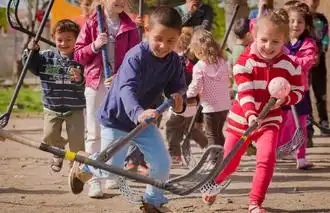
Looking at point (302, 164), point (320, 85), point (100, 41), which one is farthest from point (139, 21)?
point (320, 85)

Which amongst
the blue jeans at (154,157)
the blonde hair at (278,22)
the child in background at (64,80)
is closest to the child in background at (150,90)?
the blue jeans at (154,157)

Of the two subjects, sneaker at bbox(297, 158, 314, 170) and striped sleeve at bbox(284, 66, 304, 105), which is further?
sneaker at bbox(297, 158, 314, 170)

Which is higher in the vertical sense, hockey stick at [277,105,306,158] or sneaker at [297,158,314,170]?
hockey stick at [277,105,306,158]

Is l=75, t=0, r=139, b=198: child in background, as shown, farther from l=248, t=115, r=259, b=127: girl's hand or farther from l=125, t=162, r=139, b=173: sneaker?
l=248, t=115, r=259, b=127: girl's hand

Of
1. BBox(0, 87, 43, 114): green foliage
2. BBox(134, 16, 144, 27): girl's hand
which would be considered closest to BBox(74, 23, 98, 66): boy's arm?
Result: BBox(134, 16, 144, 27): girl's hand

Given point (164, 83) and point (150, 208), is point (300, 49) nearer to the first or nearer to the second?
point (164, 83)

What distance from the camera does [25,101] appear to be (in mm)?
16266

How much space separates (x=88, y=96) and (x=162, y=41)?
1488 mm

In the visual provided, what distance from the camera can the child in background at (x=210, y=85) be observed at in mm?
7293

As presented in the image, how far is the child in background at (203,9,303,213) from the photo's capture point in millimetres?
5410

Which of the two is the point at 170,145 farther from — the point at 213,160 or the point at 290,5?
the point at 213,160

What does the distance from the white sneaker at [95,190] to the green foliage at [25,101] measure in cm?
797

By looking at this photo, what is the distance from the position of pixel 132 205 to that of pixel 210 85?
76.5 inches

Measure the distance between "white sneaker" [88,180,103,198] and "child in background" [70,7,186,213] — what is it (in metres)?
0.61
